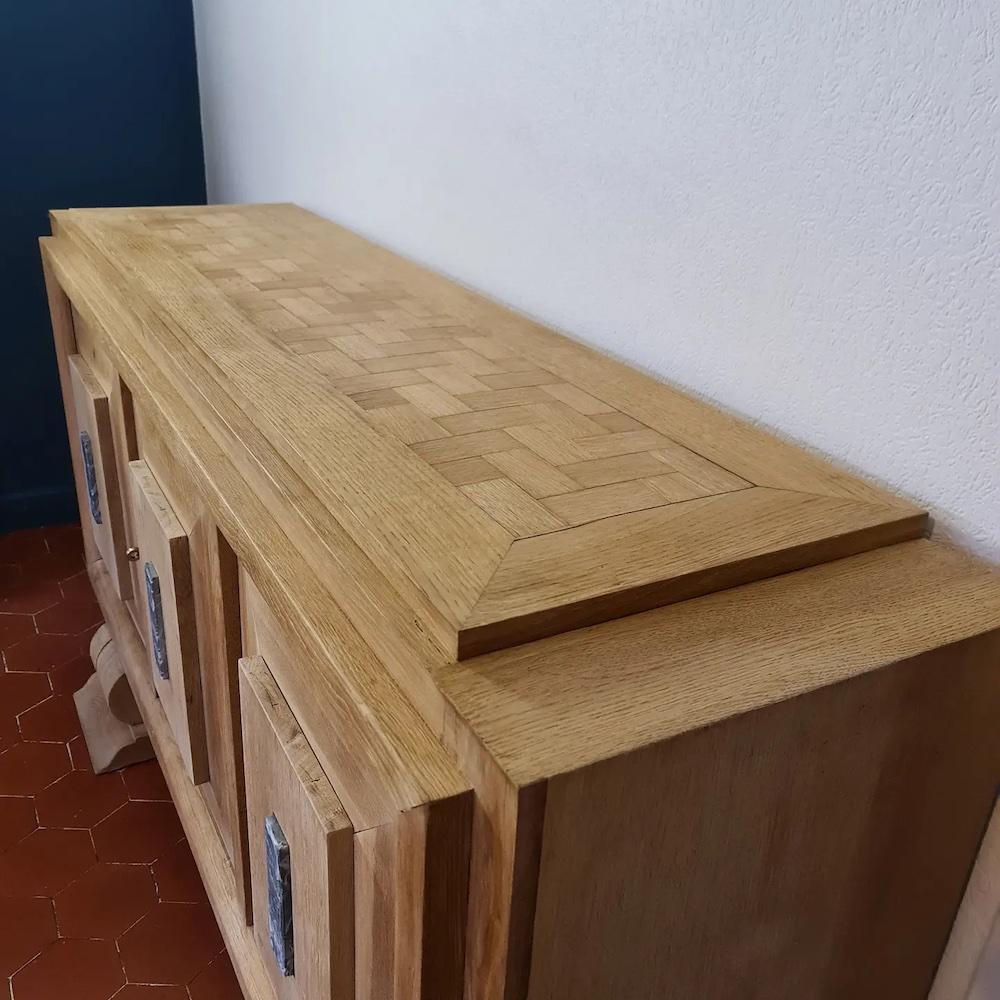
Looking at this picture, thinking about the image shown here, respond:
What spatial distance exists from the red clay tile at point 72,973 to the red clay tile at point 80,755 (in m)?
0.38

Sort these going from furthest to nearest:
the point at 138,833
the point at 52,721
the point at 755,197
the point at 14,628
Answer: the point at 14,628, the point at 52,721, the point at 138,833, the point at 755,197

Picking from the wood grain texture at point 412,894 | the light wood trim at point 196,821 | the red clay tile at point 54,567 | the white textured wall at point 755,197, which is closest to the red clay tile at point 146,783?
the light wood trim at point 196,821

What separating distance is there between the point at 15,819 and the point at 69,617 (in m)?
0.61

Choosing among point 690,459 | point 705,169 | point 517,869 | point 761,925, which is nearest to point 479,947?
point 517,869

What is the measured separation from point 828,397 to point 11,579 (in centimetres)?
201

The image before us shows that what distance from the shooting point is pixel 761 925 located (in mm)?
618

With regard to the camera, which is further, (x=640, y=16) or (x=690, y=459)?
(x=640, y=16)

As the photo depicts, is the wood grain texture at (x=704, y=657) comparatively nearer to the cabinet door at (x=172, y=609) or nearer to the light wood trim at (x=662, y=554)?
the light wood trim at (x=662, y=554)

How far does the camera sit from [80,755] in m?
1.70

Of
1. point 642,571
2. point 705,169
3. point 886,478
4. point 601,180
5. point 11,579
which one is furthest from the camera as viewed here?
point 11,579

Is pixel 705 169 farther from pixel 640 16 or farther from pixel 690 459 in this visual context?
pixel 690 459

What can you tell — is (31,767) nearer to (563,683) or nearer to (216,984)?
(216,984)

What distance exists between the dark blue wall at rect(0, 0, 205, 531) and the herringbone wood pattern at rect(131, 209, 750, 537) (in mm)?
1196

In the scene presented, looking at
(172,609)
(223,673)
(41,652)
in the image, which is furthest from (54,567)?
(223,673)
